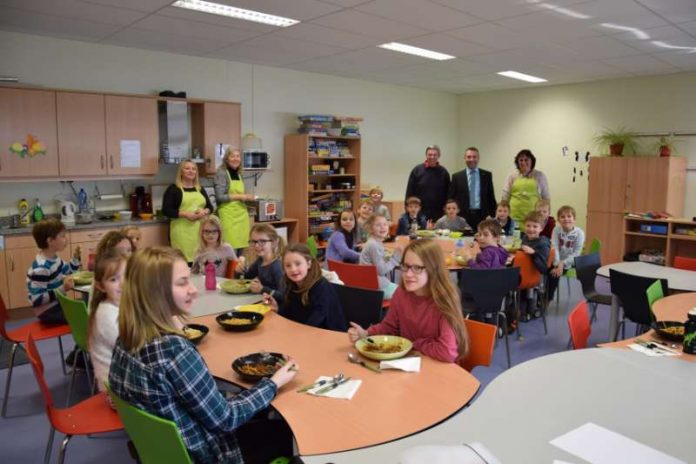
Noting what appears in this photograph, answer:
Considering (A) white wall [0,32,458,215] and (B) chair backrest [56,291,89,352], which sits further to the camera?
(A) white wall [0,32,458,215]

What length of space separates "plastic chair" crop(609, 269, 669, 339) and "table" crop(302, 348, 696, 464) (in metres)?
1.64

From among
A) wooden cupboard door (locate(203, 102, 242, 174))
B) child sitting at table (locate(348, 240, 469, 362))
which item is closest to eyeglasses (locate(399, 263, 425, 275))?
child sitting at table (locate(348, 240, 469, 362))

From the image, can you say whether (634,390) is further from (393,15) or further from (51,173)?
(51,173)

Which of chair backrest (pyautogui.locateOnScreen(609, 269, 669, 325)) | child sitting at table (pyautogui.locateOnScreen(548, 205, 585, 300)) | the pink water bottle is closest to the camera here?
the pink water bottle

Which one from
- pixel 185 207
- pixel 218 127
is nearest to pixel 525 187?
pixel 218 127

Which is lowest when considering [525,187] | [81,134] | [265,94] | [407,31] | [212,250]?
[212,250]

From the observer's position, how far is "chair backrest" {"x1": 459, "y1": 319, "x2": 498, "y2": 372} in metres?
2.42

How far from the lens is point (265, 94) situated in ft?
24.5

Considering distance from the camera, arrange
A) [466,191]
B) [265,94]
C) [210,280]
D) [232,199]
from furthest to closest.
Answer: [265,94] < [466,191] < [232,199] < [210,280]

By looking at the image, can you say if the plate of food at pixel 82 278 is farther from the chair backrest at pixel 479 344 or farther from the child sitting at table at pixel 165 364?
the chair backrest at pixel 479 344

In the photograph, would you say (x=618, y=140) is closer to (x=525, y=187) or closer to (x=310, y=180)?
(x=525, y=187)

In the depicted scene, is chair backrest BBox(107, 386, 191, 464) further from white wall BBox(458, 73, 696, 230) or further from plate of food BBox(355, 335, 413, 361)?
white wall BBox(458, 73, 696, 230)

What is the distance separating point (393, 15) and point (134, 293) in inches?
152

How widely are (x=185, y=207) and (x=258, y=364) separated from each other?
3.97m
